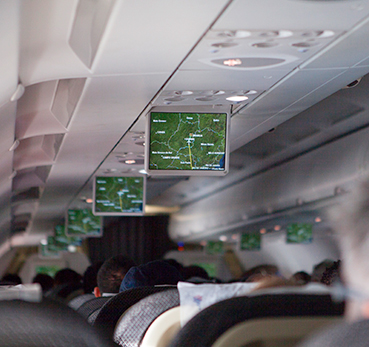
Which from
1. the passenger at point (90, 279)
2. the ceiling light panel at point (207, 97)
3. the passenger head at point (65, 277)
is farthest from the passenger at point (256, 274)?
the passenger head at point (65, 277)

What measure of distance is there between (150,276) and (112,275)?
4.67 ft

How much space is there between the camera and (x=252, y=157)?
1234 centimetres

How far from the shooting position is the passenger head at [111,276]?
20.1ft

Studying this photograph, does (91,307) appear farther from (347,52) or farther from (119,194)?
(119,194)

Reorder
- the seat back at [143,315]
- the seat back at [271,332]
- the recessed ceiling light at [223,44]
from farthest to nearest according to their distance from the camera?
the recessed ceiling light at [223,44], the seat back at [143,315], the seat back at [271,332]

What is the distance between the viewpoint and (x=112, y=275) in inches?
243

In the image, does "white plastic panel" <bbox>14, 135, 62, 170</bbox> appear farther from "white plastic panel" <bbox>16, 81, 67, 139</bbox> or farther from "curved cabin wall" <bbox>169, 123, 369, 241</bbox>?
"curved cabin wall" <bbox>169, 123, 369, 241</bbox>

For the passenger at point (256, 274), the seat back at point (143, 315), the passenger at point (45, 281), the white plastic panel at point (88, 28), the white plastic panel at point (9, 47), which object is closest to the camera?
the seat back at point (143, 315)

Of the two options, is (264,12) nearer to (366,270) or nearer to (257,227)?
(366,270)

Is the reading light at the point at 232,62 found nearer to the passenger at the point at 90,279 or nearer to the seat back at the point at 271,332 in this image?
the seat back at the point at 271,332

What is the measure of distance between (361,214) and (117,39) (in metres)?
3.42

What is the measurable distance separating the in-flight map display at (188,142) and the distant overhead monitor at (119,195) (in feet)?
14.9

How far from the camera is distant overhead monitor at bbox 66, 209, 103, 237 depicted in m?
16.5

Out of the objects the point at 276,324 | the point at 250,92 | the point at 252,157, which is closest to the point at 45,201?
the point at 252,157
